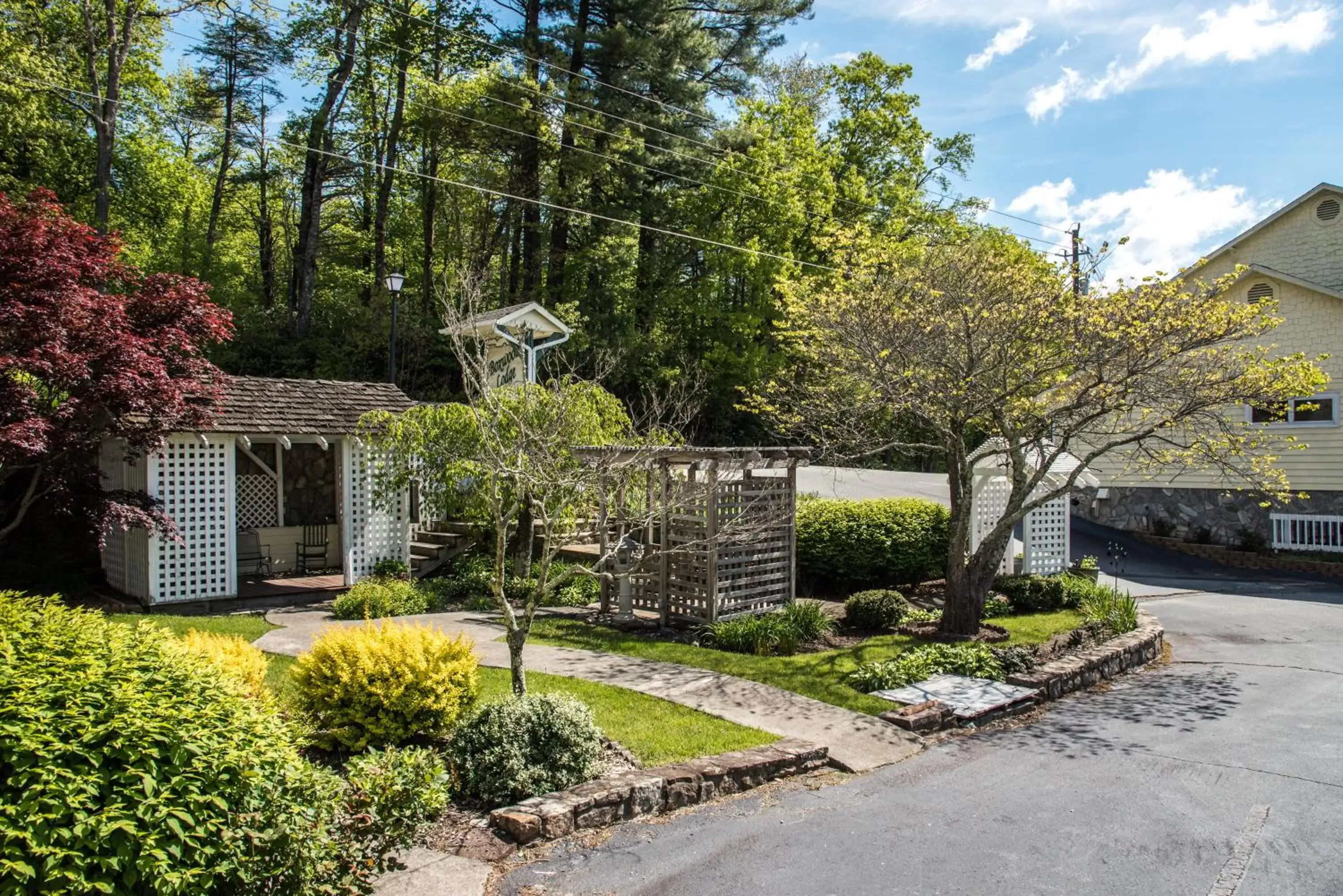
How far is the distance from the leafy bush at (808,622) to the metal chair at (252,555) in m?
9.16

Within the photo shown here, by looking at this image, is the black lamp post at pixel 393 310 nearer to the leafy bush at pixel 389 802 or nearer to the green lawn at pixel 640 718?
the green lawn at pixel 640 718

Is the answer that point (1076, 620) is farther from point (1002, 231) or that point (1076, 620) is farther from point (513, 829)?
point (1002, 231)

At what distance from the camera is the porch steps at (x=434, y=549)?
15.2m

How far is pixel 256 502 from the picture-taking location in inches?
632

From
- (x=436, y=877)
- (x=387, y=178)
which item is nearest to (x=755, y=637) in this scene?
(x=436, y=877)

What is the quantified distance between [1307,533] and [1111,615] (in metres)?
12.6

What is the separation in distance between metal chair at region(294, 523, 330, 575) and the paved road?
38.6ft

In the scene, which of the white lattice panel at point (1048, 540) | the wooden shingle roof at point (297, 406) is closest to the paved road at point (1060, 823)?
the white lattice panel at point (1048, 540)

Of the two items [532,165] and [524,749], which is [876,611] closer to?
[524,749]

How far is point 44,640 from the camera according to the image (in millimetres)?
4254

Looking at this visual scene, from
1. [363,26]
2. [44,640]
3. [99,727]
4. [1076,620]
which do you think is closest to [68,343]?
[44,640]

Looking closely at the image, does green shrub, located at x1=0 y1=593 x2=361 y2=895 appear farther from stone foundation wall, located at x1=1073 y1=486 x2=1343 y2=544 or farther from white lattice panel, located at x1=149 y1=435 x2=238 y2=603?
stone foundation wall, located at x1=1073 y1=486 x2=1343 y2=544

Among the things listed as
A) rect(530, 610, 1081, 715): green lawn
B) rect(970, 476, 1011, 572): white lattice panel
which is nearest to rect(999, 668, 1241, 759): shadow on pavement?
rect(530, 610, 1081, 715): green lawn

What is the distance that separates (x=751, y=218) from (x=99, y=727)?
2209 cm
